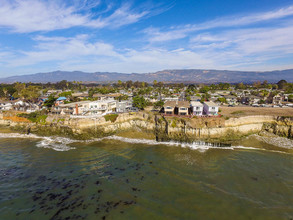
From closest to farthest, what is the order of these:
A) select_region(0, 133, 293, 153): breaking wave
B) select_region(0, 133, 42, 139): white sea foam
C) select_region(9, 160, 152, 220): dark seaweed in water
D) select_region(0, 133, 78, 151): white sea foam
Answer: select_region(9, 160, 152, 220): dark seaweed in water → select_region(0, 133, 293, 153): breaking wave → select_region(0, 133, 78, 151): white sea foam → select_region(0, 133, 42, 139): white sea foam

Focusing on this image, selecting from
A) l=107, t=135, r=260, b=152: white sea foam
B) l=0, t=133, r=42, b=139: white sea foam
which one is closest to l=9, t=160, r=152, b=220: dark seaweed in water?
l=107, t=135, r=260, b=152: white sea foam

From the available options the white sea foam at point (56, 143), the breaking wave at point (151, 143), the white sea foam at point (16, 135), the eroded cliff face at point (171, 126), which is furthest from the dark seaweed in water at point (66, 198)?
the white sea foam at point (16, 135)

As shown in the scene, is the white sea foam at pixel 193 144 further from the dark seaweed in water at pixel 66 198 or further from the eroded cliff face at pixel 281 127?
the dark seaweed in water at pixel 66 198

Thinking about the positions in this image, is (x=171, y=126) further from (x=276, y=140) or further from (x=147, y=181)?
(x=276, y=140)

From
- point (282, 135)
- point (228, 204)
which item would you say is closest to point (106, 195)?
point (228, 204)

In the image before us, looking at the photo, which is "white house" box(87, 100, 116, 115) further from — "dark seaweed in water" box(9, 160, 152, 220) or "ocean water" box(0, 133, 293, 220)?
"dark seaweed in water" box(9, 160, 152, 220)

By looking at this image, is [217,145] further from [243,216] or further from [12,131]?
[12,131]
